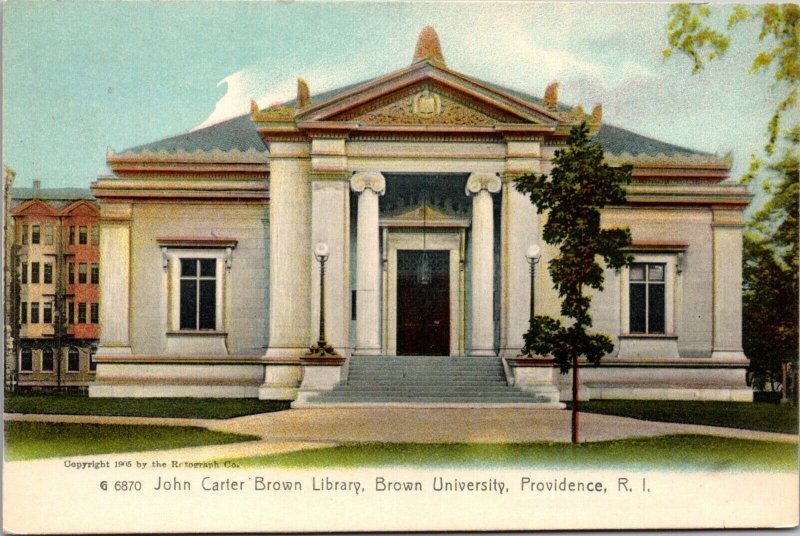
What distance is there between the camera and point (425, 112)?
55.3 feet

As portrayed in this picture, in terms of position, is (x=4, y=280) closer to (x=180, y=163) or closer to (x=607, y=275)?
(x=180, y=163)

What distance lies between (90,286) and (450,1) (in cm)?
671

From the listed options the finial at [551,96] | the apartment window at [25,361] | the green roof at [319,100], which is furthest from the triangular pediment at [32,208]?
the finial at [551,96]

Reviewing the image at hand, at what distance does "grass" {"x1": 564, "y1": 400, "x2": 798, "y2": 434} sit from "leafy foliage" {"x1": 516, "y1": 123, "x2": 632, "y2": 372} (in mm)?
1886

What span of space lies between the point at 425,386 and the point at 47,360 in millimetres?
5292

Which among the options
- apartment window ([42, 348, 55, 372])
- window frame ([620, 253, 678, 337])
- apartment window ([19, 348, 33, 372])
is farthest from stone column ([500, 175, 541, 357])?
apartment window ([19, 348, 33, 372])

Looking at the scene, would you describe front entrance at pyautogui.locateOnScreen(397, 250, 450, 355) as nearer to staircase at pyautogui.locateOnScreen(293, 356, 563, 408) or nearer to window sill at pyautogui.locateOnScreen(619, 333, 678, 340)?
staircase at pyautogui.locateOnScreen(293, 356, 563, 408)

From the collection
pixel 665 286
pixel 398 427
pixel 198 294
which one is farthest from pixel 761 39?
pixel 198 294

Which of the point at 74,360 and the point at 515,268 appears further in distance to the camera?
the point at 515,268

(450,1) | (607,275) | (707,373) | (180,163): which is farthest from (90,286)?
(707,373)

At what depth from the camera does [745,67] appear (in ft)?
48.1

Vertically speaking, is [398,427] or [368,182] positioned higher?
[368,182]

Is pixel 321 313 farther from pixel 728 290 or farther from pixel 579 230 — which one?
pixel 728 290

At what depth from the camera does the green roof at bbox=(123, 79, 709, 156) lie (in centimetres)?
1516
